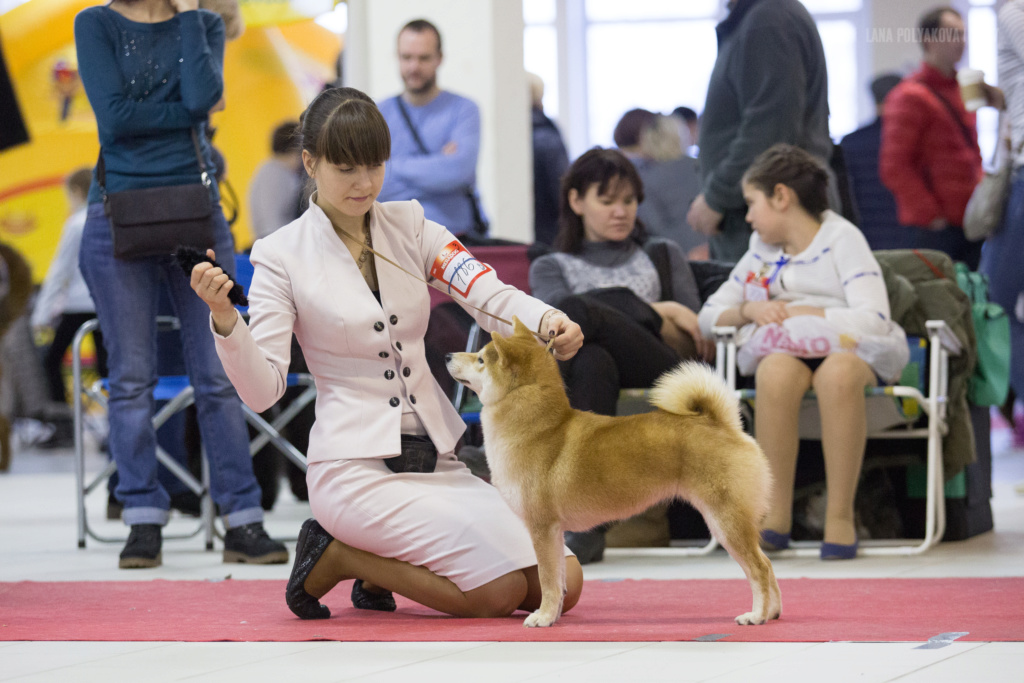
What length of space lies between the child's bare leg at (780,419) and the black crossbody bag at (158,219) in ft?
5.98

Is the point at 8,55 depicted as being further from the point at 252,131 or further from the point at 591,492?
the point at 591,492

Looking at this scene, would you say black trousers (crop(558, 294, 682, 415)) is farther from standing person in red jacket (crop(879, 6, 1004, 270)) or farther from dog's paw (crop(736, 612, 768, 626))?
standing person in red jacket (crop(879, 6, 1004, 270))

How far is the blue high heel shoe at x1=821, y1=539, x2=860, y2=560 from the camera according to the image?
154 inches

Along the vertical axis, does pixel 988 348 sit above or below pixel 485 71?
below

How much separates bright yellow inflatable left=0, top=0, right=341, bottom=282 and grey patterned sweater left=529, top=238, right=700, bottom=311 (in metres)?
4.10

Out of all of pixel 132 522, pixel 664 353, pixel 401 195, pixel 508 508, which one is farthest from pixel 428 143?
pixel 508 508

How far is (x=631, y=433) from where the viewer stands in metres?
2.69

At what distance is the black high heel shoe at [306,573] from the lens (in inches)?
113

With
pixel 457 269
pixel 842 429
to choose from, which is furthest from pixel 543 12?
pixel 457 269

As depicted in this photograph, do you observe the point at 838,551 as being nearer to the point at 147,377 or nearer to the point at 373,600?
the point at 373,600

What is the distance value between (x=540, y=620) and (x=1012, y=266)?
12.4ft

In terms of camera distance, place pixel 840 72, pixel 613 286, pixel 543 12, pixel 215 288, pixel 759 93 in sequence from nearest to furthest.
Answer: pixel 215 288, pixel 613 286, pixel 759 93, pixel 840 72, pixel 543 12

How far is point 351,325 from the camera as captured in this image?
112 inches

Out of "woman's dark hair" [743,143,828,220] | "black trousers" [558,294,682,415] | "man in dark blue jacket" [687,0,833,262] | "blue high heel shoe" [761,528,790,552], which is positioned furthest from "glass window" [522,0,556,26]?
"blue high heel shoe" [761,528,790,552]
